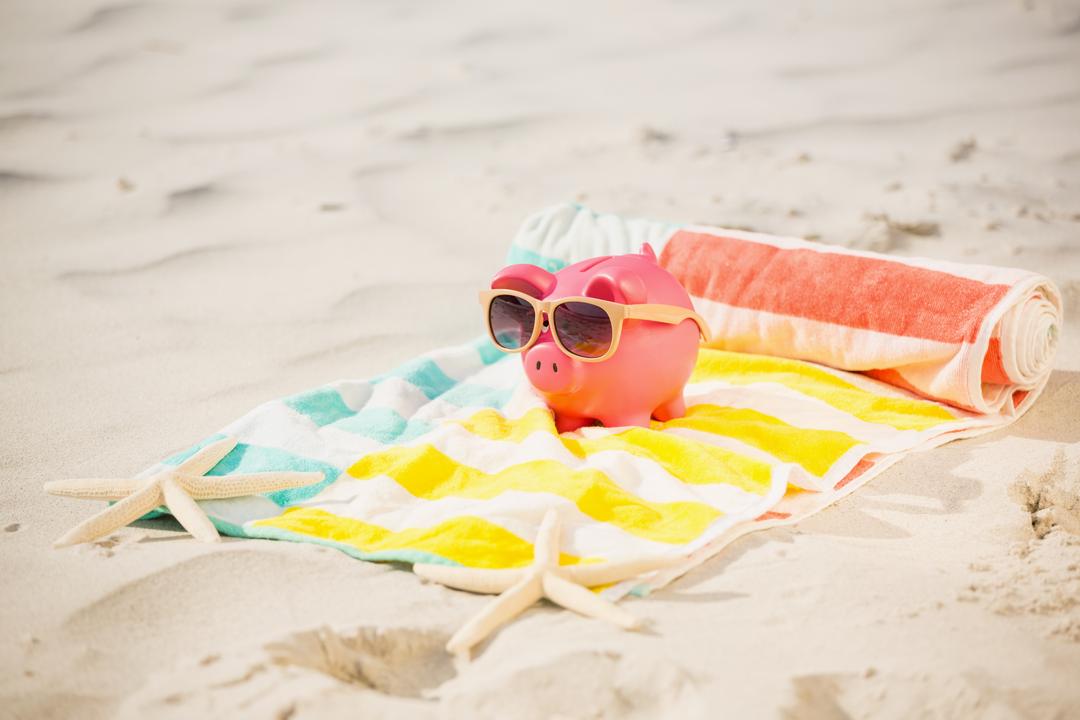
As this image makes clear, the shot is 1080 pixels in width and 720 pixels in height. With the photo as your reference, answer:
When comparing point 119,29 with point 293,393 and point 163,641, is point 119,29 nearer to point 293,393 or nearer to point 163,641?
point 293,393

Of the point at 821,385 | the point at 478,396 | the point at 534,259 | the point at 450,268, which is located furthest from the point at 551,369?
the point at 450,268

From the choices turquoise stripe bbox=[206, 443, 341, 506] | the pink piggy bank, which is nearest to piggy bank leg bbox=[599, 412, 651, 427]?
the pink piggy bank

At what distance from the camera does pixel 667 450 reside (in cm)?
253

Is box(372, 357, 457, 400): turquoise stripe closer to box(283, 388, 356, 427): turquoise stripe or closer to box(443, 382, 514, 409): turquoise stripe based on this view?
box(443, 382, 514, 409): turquoise stripe

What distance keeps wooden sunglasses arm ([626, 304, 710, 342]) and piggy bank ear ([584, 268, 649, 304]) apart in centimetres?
2

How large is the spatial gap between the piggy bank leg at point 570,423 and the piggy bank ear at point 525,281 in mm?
337

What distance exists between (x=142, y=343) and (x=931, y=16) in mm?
4934

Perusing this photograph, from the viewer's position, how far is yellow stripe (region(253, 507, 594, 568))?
206 centimetres

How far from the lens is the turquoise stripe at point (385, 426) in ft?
8.89

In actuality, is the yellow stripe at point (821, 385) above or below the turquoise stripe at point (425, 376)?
below

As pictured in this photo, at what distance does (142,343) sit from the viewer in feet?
11.0

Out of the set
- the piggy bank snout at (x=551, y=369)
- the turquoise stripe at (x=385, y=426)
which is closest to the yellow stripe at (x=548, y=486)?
the turquoise stripe at (x=385, y=426)

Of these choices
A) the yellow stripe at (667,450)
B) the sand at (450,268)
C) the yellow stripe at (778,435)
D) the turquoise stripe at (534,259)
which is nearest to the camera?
the sand at (450,268)

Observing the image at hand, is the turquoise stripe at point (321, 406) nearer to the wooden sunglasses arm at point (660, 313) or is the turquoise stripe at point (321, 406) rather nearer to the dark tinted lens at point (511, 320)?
the dark tinted lens at point (511, 320)
